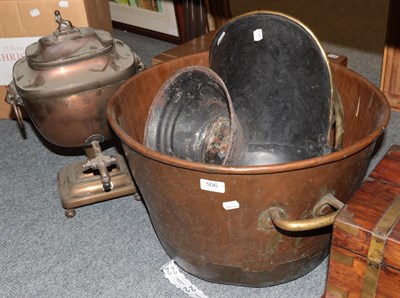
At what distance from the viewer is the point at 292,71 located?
50.3 inches

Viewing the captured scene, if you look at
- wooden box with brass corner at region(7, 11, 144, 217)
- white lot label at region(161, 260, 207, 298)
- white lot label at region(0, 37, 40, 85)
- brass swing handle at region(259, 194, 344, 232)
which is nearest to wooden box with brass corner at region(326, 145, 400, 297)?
brass swing handle at region(259, 194, 344, 232)

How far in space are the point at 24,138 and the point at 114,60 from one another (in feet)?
2.29

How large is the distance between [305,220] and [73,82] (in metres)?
0.71

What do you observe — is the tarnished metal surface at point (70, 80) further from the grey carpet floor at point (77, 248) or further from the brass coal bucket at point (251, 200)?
the grey carpet floor at point (77, 248)

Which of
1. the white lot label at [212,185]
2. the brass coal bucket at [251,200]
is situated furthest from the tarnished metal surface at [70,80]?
the white lot label at [212,185]

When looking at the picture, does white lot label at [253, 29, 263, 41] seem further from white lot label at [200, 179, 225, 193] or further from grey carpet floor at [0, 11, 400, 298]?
grey carpet floor at [0, 11, 400, 298]

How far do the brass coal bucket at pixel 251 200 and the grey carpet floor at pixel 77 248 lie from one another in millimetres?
80

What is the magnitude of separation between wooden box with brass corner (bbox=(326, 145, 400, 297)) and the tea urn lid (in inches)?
28.9

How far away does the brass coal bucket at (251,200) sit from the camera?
3.37ft

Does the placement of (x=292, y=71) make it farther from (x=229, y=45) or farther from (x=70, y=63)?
(x=70, y=63)

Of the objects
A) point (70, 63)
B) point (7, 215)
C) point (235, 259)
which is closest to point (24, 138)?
point (7, 215)

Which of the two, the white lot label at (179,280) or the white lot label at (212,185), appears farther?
the white lot label at (179,280)

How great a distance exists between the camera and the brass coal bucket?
1027 mm

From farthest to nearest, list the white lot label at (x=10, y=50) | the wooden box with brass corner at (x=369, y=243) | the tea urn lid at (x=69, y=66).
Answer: the white lot label at (x=10, y=50) → the tea urn lid at (x=69, y=66) → the wooden box with brass corner at (x=369, y=243)
